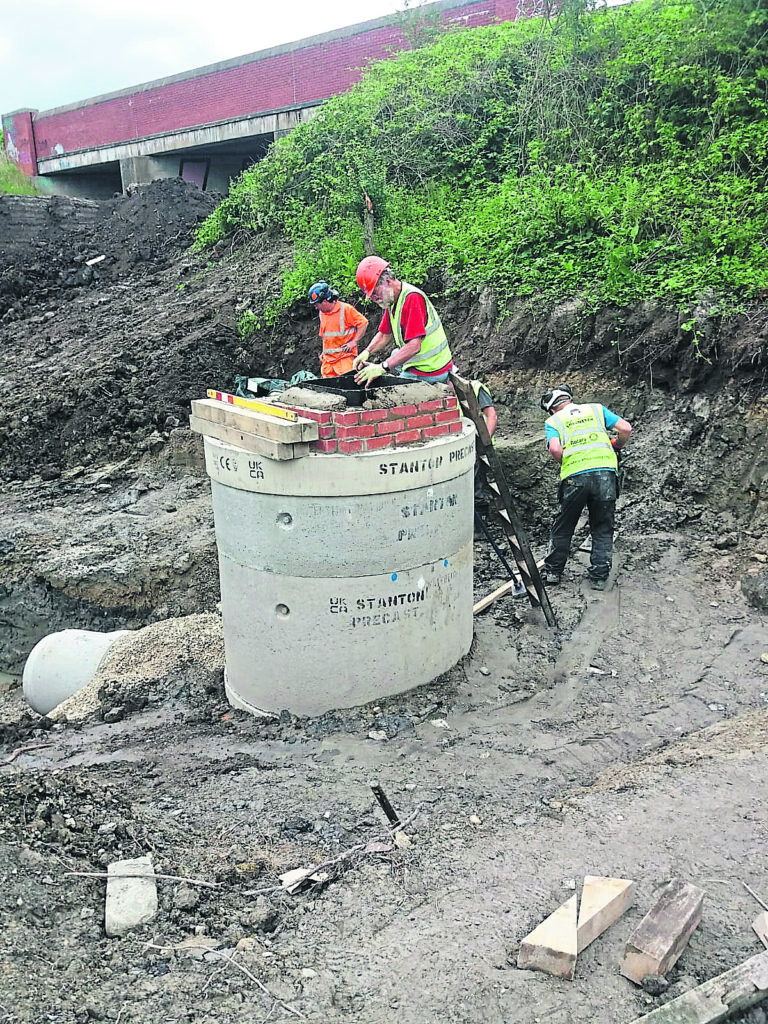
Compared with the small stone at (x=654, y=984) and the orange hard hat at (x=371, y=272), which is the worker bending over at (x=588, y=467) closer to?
the orange hard hat at (x=371, y=272)

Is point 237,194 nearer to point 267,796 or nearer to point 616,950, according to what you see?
point 267,796

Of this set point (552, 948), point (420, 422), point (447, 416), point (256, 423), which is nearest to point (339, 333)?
point (447, 416)

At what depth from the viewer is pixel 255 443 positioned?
4.62 m

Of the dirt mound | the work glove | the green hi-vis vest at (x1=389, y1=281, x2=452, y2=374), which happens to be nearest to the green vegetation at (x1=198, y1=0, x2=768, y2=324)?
the green hi-vis vest at (x1=389, y1=281, x2=452, y2=374)

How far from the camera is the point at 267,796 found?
4.27m

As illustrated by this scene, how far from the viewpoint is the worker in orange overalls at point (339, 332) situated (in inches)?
311

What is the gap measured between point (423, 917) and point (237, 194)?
1318 centimetres

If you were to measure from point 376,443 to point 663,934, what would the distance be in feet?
9.36

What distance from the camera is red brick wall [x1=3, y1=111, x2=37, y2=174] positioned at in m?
29.3

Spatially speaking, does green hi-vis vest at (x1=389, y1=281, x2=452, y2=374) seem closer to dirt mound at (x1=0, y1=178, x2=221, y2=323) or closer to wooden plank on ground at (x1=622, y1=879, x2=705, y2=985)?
wooden plank on ground at (x1=622, y1=879, x2=705, y2=985)

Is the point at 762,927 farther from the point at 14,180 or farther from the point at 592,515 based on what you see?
the point at 14,180

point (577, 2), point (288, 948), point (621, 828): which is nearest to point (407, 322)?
point (621, 828)

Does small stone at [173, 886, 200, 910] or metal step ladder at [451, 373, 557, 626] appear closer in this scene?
small stone at [173, 886, 200, 910]

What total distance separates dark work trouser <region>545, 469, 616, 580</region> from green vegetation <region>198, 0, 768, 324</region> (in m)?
2.34
